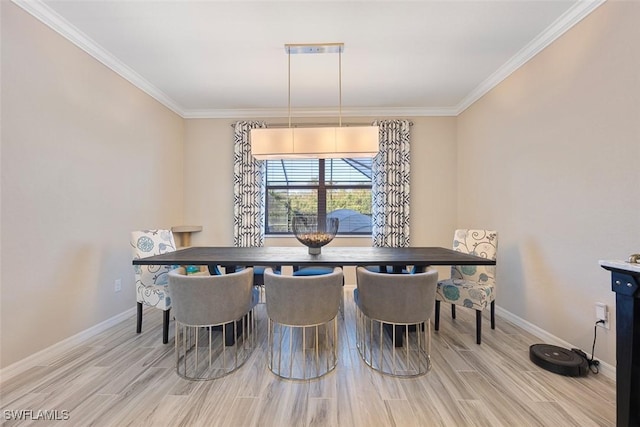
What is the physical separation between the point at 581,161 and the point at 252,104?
3.75 m

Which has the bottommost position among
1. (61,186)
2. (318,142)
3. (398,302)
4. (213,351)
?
(213,351)

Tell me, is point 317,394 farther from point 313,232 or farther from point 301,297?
point 313,232

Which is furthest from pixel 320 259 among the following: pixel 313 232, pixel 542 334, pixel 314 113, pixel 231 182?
pixel 314 113

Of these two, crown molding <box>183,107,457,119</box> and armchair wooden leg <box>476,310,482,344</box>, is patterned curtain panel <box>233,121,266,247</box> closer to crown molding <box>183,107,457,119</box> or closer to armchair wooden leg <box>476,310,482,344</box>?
crown molding <box>183,107,457,119</box>

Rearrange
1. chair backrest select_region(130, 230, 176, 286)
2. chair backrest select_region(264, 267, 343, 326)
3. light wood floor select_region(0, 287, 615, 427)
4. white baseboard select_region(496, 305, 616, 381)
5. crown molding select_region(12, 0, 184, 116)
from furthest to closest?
chair backrest select_region(130, 230, 176, 286)
crown molding select_region(12, 0, 184, 116)
white baseboard select_region(496, 305, 616, 381)
chair backrest select_region(264, 267, 343, 326)
light wood floor select_region(0, 287, 615, 427)

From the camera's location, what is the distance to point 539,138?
96.4 inches

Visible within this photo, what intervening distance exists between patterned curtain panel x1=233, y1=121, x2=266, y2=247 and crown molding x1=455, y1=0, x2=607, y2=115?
9.95 feet

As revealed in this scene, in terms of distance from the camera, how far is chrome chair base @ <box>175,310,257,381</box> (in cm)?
189

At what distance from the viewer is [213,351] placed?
2221mm

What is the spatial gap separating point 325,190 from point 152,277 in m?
2.63

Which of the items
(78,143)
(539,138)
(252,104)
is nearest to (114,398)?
(78,143)

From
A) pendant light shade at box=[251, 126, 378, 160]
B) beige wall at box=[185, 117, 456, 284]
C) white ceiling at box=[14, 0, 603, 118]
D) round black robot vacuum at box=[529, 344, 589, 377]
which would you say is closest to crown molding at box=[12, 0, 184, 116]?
white ceiling at box=[14, 0, 603, 118]

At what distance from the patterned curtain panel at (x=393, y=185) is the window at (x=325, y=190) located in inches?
12.6

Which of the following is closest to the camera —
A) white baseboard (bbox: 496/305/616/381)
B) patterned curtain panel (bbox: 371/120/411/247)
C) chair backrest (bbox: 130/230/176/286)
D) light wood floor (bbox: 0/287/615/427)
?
light wood floor (bbox: 0/287/615/427)
